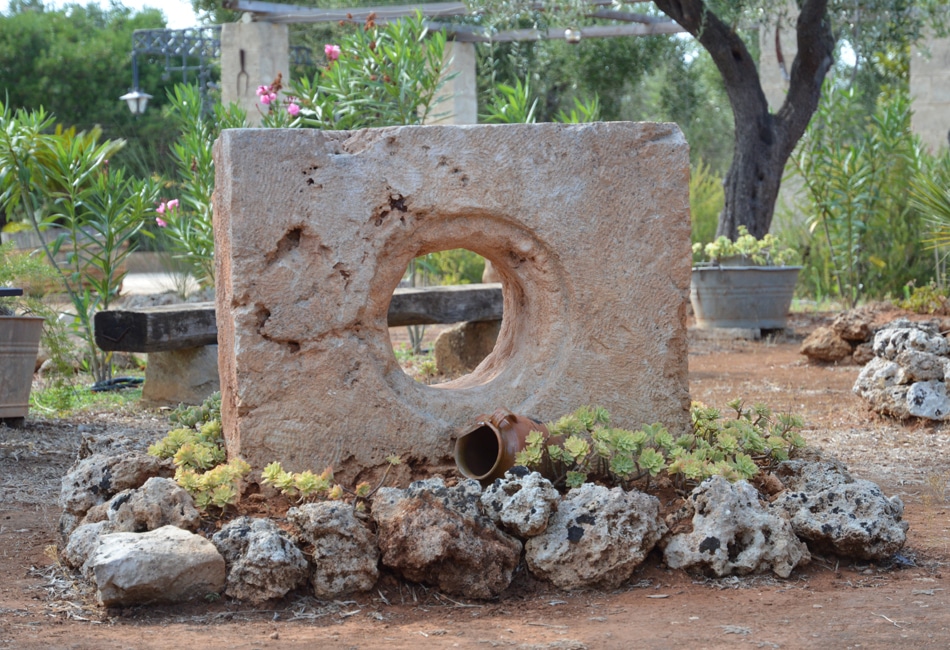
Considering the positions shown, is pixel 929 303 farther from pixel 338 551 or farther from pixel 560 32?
pixel 338 551

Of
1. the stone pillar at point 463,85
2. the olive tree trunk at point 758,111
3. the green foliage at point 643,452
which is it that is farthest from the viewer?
the stone pillar at point 463,85

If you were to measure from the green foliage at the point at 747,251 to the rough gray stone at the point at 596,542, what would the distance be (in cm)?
652

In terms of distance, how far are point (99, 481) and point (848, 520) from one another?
2.48 metres

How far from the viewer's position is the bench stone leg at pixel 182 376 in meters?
6.68

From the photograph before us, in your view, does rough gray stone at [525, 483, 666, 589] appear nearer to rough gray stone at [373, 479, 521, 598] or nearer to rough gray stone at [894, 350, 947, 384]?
rough gray stone at [373, 479, 521, 598]

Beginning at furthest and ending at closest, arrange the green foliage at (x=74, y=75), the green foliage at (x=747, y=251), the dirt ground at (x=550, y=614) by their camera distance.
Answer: the green foliage at (x=74, y=75) → the green foliage at (x=747, y=251) → the dirt ground at (x=550, y=614)

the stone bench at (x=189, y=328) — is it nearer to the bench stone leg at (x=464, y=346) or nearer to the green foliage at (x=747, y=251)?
the bench stone leg at (x=464, y=346)

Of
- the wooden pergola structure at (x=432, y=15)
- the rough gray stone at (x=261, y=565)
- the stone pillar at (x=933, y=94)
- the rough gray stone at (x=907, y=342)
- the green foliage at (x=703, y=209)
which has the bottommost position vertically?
the rough gray stone at (x=261, y=565)

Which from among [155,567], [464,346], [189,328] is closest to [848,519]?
[155,567]

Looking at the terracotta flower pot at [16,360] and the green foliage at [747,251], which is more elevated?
the green foliage at [747,251]

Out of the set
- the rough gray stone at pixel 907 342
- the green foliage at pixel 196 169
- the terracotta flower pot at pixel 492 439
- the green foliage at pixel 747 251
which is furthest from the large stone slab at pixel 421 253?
the green foliage at pixel 747 251

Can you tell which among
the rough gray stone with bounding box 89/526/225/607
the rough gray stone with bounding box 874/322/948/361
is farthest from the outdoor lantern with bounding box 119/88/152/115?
the rough gray stone with bounding box 89/526/225/607

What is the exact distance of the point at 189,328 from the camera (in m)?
6.26

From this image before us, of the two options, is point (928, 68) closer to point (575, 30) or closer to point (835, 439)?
point (575, 30)
